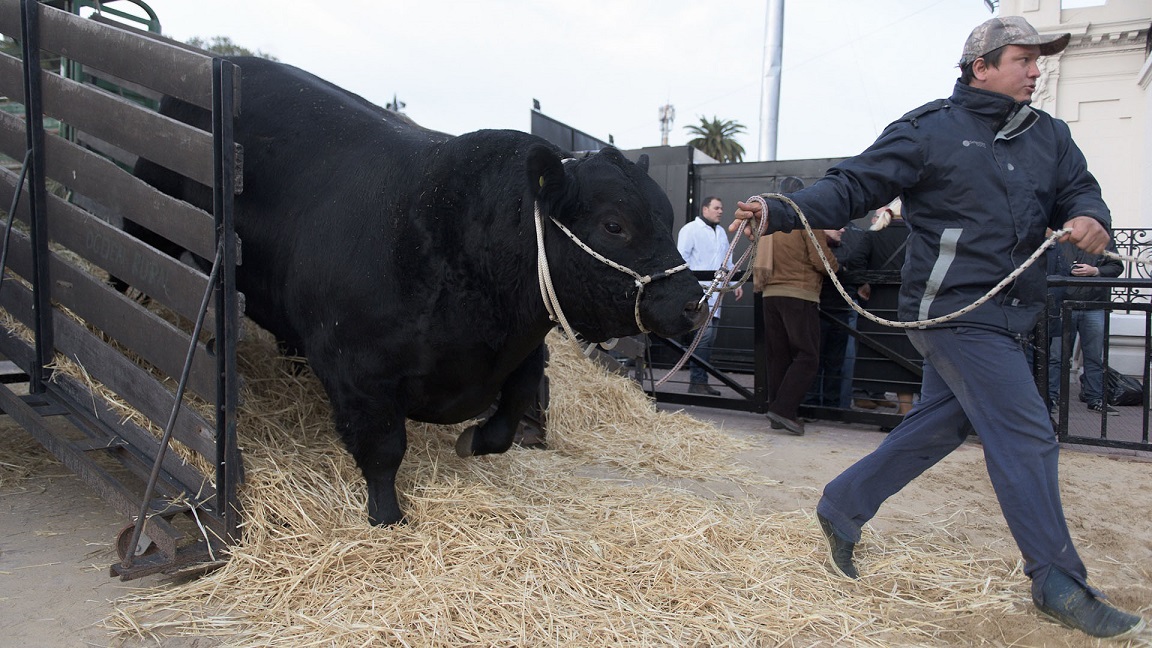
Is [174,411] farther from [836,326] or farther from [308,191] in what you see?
[836,326]

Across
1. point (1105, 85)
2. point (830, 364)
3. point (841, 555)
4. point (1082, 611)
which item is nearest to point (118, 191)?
point (841, 555)

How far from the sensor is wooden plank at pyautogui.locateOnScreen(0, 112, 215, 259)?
3.18 metres

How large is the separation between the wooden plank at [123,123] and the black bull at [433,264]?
1.58ft

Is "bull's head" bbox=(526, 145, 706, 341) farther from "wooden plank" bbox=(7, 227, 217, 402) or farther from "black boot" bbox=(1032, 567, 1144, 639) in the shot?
"black boot" bbox=(1032, 567, 1144, 639)

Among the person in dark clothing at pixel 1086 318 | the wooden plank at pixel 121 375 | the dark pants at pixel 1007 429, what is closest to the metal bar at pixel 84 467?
the wooden plank at pixel 121 375

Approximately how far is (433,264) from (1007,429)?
220 centimetres

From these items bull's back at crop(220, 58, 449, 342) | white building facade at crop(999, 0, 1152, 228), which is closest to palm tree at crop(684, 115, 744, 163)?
white building facade at crop(999, 0, 1152, 228)

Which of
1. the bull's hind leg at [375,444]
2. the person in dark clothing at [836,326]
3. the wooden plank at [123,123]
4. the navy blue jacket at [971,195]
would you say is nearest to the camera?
the navy blue jacket at [971,195]

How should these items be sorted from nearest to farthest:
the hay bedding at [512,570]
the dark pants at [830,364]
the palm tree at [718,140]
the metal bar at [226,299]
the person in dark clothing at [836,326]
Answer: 1. the hay bedding at [512,570]
2. the metal bar at [226,299]
3. the person in dark clothing at [836,326]
4. the dark pants at [830,364]
5. the palm tree at [718,140]

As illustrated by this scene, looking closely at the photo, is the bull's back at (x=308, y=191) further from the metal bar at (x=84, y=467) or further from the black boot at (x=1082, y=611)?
the black boot at (x=1082, y=611)

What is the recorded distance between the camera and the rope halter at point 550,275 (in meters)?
2.90

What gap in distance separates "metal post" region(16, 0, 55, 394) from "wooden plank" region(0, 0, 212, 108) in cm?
6

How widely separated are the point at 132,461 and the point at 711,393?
553 cm

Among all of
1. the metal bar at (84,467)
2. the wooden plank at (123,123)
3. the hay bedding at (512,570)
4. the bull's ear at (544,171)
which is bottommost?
the hay bedding at (512,570)
